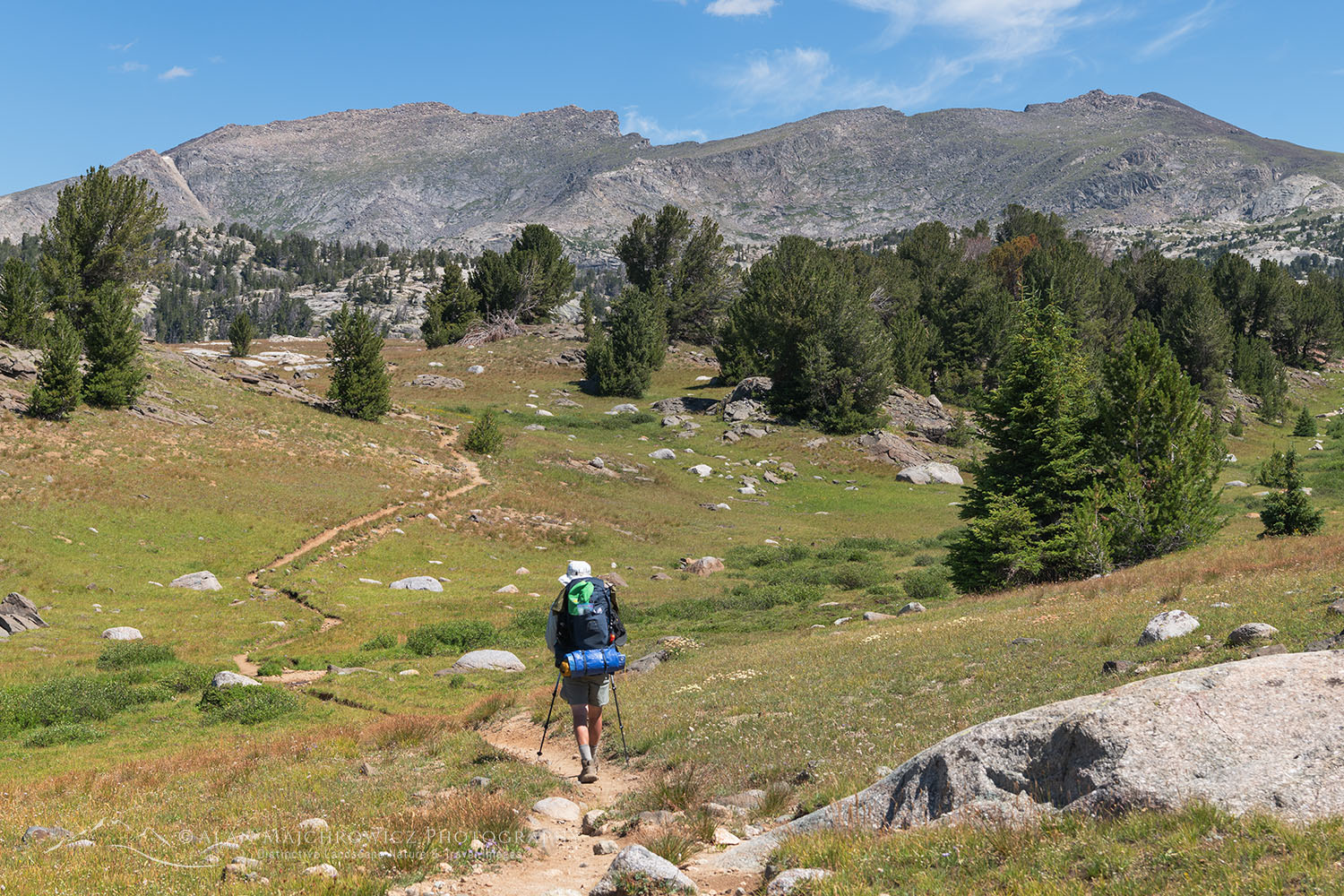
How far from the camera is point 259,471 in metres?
45.6

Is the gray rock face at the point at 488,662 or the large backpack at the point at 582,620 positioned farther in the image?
the gray rock face at the point at 488,662

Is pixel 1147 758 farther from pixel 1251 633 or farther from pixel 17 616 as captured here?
pixel 17 616

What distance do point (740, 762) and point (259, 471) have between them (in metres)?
42.4

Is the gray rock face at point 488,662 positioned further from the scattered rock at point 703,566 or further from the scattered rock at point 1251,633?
the scattered rock at point 1251,633

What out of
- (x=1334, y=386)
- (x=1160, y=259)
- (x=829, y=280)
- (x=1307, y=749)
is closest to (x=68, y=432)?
(x=1307, y=749)

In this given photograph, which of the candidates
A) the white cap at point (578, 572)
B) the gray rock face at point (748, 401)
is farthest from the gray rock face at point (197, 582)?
the gray rock face at point (748, 401)

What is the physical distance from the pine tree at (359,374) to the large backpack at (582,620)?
2057 inches

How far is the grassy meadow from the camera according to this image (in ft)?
25.3

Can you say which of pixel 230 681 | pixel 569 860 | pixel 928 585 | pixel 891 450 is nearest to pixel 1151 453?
pixel 928 585

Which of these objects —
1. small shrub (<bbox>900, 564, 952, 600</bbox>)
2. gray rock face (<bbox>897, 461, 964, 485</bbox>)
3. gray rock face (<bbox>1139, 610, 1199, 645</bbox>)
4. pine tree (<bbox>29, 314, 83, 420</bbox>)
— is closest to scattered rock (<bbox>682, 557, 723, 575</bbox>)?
small shrub (<bbox>900, 564, 952, 600</bbox>)

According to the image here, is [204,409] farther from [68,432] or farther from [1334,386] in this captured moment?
[1334,386]

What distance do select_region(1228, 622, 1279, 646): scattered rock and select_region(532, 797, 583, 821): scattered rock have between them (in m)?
9.92

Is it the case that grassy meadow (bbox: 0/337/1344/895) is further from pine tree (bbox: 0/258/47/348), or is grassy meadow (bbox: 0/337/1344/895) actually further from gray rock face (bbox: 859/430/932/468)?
gray rock face (bbox: 859/430/932/468)

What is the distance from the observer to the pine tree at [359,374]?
59.1 meters
